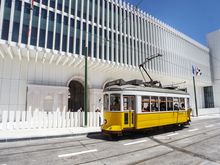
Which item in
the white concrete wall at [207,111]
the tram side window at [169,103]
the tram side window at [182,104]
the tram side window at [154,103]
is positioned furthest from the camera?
the white concrete wall at [207,111]

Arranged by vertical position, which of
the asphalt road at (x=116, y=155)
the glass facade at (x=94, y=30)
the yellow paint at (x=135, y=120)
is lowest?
the asphalt road at (x=116, y=155)

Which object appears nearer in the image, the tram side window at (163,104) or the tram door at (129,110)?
the tram door at (129,110)

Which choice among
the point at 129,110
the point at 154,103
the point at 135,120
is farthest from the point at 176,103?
the point at 129,110

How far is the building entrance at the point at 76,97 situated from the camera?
2714cm

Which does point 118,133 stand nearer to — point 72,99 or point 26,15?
point 26,15

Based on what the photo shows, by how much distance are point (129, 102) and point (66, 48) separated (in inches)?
455

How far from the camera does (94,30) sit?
72.8 feet

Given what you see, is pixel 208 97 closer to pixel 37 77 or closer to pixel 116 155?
pixel 37 77

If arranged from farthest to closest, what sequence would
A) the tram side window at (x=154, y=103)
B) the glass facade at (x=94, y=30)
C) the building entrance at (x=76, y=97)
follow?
the building entrance at (x=76, y=97) < the glass facade at (x=94, y=30) < the tram side window at (x=154, y=103)

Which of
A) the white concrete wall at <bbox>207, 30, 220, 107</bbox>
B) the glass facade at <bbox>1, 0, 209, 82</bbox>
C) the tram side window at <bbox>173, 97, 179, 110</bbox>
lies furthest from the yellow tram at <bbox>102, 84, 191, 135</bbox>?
the white concrete wall at <bbox>207, 30, 220, 107</bbox>

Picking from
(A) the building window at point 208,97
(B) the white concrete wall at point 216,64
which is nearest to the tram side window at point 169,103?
(A) the building window at point 208,97

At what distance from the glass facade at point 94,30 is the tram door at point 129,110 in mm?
11296

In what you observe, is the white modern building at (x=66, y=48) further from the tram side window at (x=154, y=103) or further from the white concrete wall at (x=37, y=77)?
the tram side window at (x=154, y=103)

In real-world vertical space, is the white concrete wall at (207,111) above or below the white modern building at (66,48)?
below
